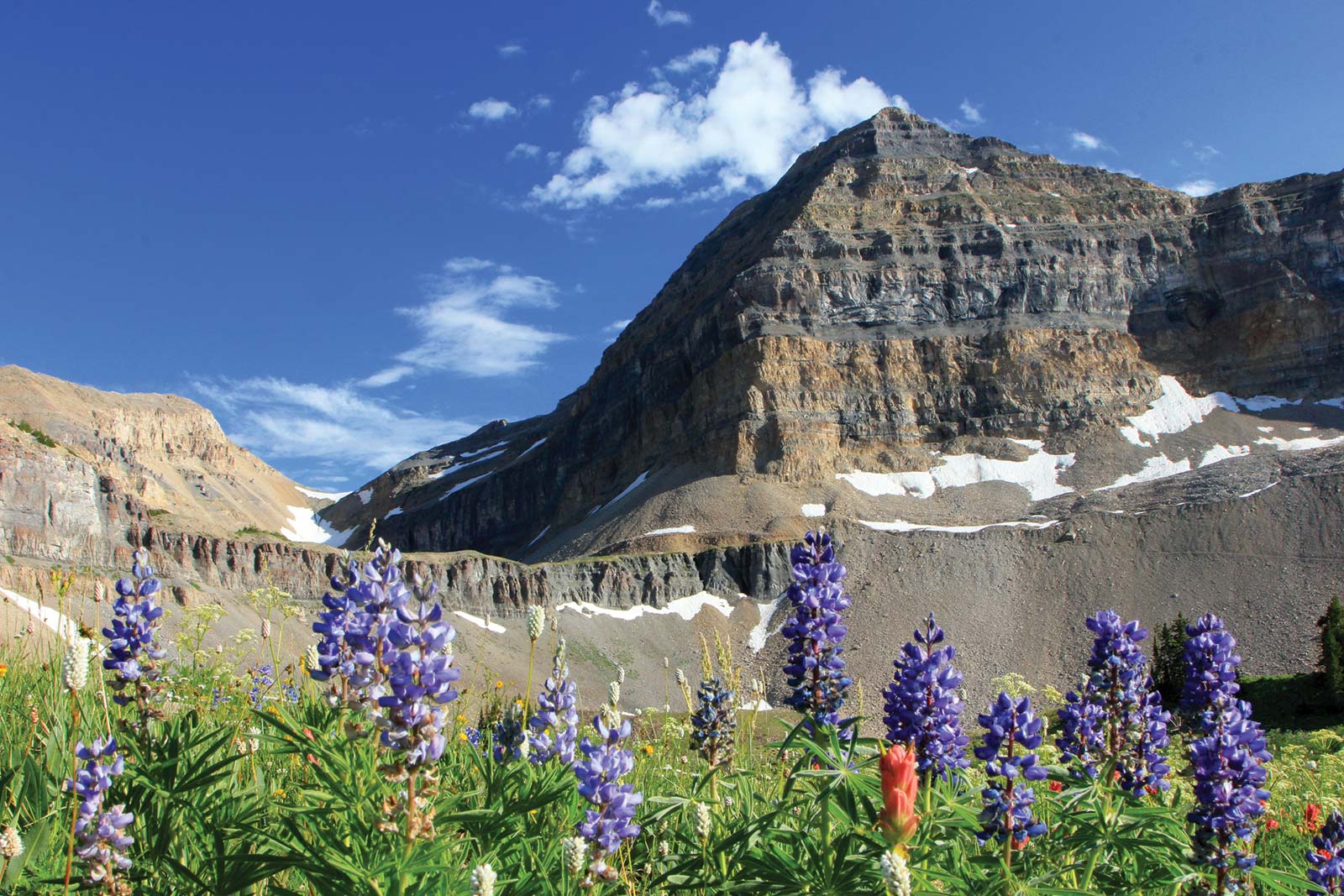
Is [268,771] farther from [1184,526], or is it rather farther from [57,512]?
[1184,526]

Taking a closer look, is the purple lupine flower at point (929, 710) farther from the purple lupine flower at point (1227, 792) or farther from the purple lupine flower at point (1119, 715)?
the purple lupine flower at point (1119, 715)

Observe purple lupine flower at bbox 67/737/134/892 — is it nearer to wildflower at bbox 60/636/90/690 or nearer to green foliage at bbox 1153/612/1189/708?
wildflower at bbox 60/636/90/690

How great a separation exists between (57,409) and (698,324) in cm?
12485

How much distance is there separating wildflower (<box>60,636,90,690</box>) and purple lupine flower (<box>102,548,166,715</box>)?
0.26m

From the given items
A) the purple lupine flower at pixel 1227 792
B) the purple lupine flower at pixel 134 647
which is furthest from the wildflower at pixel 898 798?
the purple lupine flower at pixel 134 647

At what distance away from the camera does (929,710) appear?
3.77 meters

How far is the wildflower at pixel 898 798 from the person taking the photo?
266 cm

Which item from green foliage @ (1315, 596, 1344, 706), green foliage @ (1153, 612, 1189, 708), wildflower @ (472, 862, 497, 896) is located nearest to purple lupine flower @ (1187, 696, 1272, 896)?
wildflower @ (472, 862, 497, 896)

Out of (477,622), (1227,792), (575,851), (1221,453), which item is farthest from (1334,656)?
(1221,453)

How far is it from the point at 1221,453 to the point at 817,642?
372 feet

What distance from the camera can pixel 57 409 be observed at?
165750 millimetres

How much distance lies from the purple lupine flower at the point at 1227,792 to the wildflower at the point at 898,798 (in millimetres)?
1927

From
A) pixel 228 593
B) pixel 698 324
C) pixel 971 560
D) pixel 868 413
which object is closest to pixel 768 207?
pixel 698 324

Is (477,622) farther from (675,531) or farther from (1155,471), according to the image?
(1155,471)
